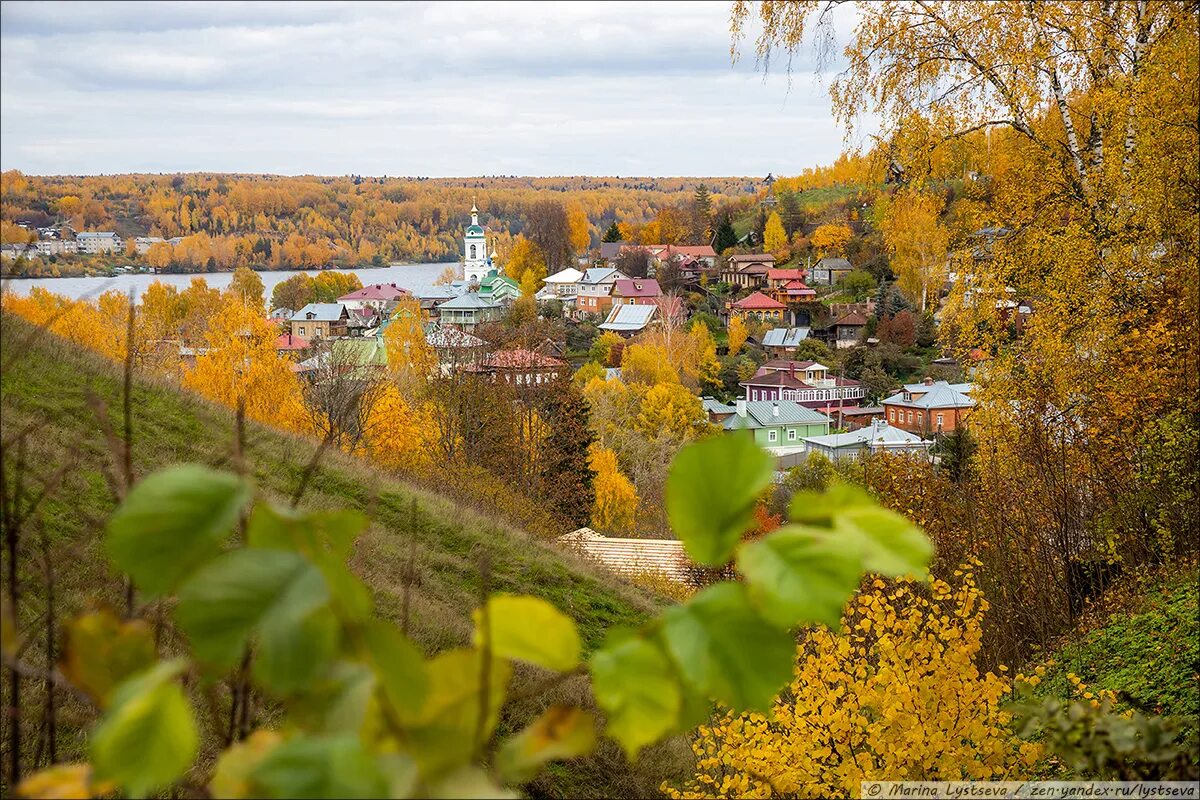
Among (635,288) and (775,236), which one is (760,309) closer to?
(635,288)

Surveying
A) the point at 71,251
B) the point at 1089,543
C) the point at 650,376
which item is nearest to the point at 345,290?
the point at 650,376

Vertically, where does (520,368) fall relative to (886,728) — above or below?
below

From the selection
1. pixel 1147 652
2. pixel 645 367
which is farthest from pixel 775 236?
pixel 1147 652

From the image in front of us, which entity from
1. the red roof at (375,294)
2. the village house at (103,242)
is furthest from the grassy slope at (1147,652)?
the red roof at (375,294)

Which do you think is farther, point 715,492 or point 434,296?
point 434,296

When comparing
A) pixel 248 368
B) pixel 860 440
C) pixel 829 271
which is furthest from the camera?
pixel 829 271

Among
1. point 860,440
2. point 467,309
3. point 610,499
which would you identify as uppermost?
point 467,309

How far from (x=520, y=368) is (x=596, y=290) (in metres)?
55.2

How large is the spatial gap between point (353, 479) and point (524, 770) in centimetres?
958

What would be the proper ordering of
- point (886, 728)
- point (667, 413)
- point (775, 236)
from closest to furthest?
point (886, 728)
point (667, 413)
point (775, 236)

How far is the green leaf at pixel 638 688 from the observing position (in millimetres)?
614

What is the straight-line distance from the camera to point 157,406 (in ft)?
30.8

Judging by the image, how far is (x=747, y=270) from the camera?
76.2m

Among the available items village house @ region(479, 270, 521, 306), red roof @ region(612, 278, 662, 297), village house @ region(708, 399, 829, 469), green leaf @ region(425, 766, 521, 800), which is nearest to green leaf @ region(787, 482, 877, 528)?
green leaf @ region(425, 766, 521, 800)
